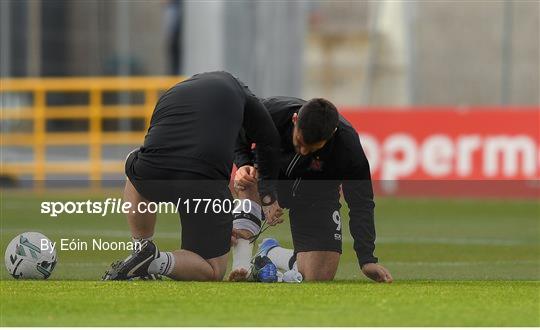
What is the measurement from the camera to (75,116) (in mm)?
23828

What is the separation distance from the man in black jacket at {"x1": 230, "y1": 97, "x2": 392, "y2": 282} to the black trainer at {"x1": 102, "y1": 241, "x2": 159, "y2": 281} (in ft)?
2.56

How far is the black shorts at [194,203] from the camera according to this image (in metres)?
9.31

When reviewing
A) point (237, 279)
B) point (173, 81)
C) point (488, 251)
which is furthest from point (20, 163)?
point (237, 279)

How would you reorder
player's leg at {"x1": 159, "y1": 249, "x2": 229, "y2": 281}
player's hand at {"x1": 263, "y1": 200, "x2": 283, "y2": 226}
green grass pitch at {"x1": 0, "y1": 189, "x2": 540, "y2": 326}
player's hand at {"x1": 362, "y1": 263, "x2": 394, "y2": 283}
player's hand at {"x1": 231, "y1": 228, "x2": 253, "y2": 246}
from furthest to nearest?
player's hand at {"x1": 231, "y1": 228, "x2": 253, "y2": 246}
player's hand at {"x1": 263, "y1": 200, "x2": 283, "y2": 226}
player's hand at {"x1": 362, "y1": 263, "x2": 394, "y2": 283}
player's leg at {"x1": 159, "y1": 249, "x2": 229, "y2": 281}
green grass pitch at {"x1": 0, "y1": 189, "x2": 540, "y2": 326}

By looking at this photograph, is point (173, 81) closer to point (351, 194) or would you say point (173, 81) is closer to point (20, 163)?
point (20, 163)

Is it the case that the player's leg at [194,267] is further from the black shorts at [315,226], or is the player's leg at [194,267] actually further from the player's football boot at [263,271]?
the black shorts at [315,226]

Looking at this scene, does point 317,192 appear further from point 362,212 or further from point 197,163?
point 197,163

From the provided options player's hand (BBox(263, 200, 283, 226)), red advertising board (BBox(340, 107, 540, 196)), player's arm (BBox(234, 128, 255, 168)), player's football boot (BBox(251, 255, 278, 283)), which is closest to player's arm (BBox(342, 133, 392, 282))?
player's hand (BBox(263, 200, 283, 226))

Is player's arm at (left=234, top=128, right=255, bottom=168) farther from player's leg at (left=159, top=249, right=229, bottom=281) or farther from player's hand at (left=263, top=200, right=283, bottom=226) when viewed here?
player's leg at (left=159, top=249, right=229, bottom=281)

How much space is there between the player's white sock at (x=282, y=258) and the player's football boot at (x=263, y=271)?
0.96ft

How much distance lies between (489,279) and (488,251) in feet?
11.2

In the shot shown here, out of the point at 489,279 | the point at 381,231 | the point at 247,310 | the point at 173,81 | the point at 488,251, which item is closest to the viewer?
the point at 247,310

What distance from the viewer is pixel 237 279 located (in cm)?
957

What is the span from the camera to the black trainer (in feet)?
29.5
